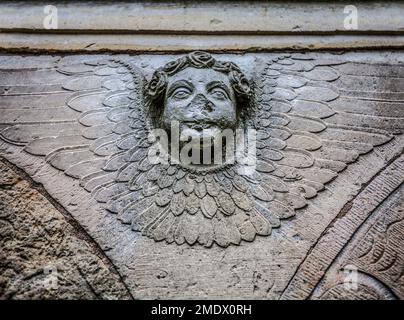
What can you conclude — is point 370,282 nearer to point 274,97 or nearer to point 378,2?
point 274,97

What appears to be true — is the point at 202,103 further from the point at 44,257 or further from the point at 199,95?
the point at 44,257

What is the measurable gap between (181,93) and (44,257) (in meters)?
1.21

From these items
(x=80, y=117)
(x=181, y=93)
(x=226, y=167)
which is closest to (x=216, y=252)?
(x=226, y=167)

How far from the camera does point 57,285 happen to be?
8.45ft

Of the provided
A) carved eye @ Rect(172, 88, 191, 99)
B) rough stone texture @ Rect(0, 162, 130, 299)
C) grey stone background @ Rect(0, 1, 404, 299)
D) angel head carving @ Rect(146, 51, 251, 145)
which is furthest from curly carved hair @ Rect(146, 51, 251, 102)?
rough stone texture @ Rect(0, 162, 130, 299)

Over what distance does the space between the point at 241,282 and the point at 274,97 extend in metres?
1.28

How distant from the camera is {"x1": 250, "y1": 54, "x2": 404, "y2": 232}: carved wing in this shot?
2.91m

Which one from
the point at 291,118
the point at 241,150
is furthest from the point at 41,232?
the point at 291,118

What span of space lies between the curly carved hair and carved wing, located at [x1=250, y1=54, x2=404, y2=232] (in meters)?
0.18

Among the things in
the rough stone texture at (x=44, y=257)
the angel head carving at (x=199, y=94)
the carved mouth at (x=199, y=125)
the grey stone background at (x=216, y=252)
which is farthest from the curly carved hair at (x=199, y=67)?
the rough stone texture at (x=44, y=257)

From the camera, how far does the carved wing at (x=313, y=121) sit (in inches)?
115

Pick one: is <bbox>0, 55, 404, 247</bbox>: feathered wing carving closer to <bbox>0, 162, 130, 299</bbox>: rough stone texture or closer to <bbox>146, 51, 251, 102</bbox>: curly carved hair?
<bbox>146, 51, 251, 102</bbox>: curly carved hair

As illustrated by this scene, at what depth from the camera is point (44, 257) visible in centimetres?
267

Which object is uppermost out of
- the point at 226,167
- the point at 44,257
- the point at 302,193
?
the point at 226,167
